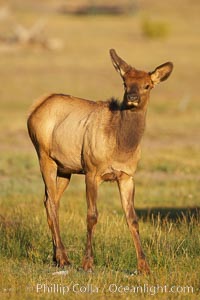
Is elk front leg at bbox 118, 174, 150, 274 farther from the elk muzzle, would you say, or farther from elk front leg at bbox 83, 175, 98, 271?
the elk muzzle

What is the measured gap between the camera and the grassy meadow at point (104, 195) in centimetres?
830

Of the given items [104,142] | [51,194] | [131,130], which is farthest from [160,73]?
[51,194]

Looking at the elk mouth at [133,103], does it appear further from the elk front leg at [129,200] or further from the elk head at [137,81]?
the elk front leg at [129,200]

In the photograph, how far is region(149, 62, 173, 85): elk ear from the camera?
9156mm

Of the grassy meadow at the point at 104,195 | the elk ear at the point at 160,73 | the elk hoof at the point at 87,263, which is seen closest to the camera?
the grassy meadow at the point at 104,195

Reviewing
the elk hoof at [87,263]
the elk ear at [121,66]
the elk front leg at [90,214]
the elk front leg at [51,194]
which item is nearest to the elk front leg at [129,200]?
the elk front leg at [90,214]

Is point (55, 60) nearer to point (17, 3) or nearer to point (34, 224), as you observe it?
point (34, 224)

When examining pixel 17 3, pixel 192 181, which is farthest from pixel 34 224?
pixel 17 3

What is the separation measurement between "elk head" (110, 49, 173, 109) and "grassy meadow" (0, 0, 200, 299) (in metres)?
1.61

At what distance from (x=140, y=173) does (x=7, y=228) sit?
8.72m

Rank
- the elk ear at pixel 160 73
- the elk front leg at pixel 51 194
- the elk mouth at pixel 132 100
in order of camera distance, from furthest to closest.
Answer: the elk front leg at pixel 51 194
the elk ear at pixel 160 73
the elk mouth at pixel 132 100

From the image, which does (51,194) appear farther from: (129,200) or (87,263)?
(87,263)

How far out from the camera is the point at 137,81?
8898 millimetres

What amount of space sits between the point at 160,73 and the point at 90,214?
1.61 metres
